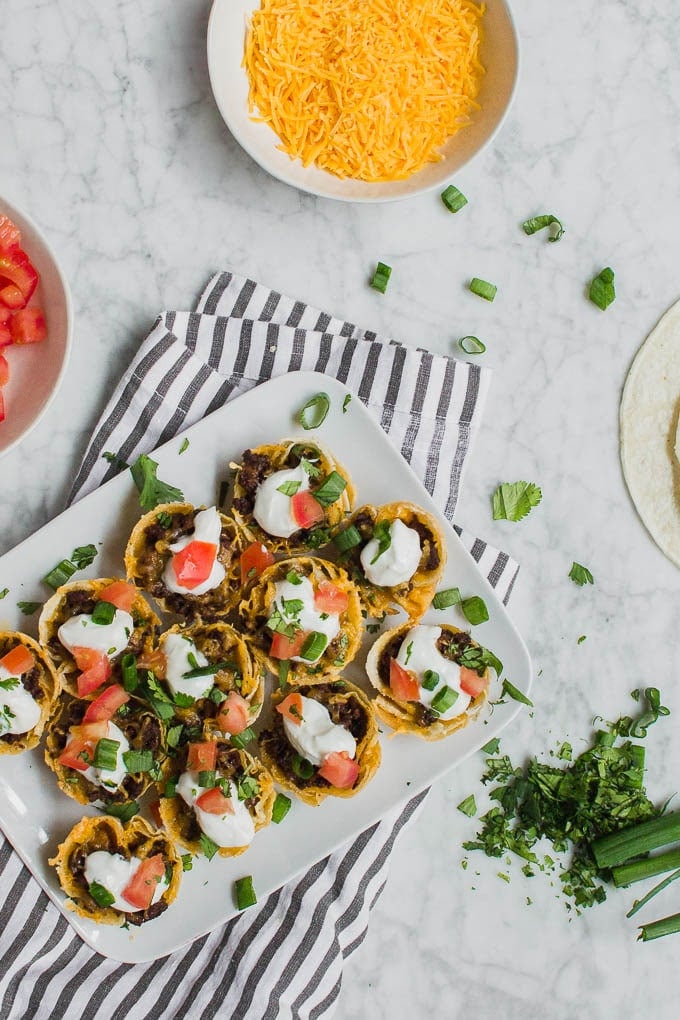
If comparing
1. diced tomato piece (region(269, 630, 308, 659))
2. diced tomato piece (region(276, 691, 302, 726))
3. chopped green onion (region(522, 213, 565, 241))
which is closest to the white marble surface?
chopped green onion (region(522, 213, 565, 241))

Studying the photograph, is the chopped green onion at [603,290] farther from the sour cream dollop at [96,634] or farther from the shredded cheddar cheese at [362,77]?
the sour cream dollop at [96,634]

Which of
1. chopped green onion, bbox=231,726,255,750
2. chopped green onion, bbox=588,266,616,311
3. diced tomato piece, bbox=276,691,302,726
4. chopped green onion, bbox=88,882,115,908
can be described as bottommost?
chopped green onion, bbox=88,882,115,908

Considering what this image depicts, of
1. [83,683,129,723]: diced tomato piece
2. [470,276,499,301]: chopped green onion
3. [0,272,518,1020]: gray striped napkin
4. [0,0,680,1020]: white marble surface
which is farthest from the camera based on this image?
[470,276,499,301]: chopped green onion

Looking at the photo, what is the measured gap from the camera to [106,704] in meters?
3.41

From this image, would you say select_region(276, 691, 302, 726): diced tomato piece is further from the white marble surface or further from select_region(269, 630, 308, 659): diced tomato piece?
the white marble surface

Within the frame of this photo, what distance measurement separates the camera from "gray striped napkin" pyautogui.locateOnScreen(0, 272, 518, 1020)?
11.8 ft

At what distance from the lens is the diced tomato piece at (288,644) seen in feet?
11.3

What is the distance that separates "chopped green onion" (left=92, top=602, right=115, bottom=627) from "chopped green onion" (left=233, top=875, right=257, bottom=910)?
1.07 metres

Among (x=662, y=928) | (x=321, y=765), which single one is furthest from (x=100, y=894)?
(x=662, y=928)

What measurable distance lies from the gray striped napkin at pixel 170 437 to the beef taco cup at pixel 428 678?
0.40m

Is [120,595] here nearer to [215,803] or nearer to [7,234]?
[215,803]

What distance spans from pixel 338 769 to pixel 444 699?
0.44 metres

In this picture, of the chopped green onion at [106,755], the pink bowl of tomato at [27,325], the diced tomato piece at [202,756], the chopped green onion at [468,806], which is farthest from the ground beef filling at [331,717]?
the pink bowl of tomato at [27,325]

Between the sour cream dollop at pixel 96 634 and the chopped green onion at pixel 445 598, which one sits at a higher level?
the chopped green onion at pixel 445 598
